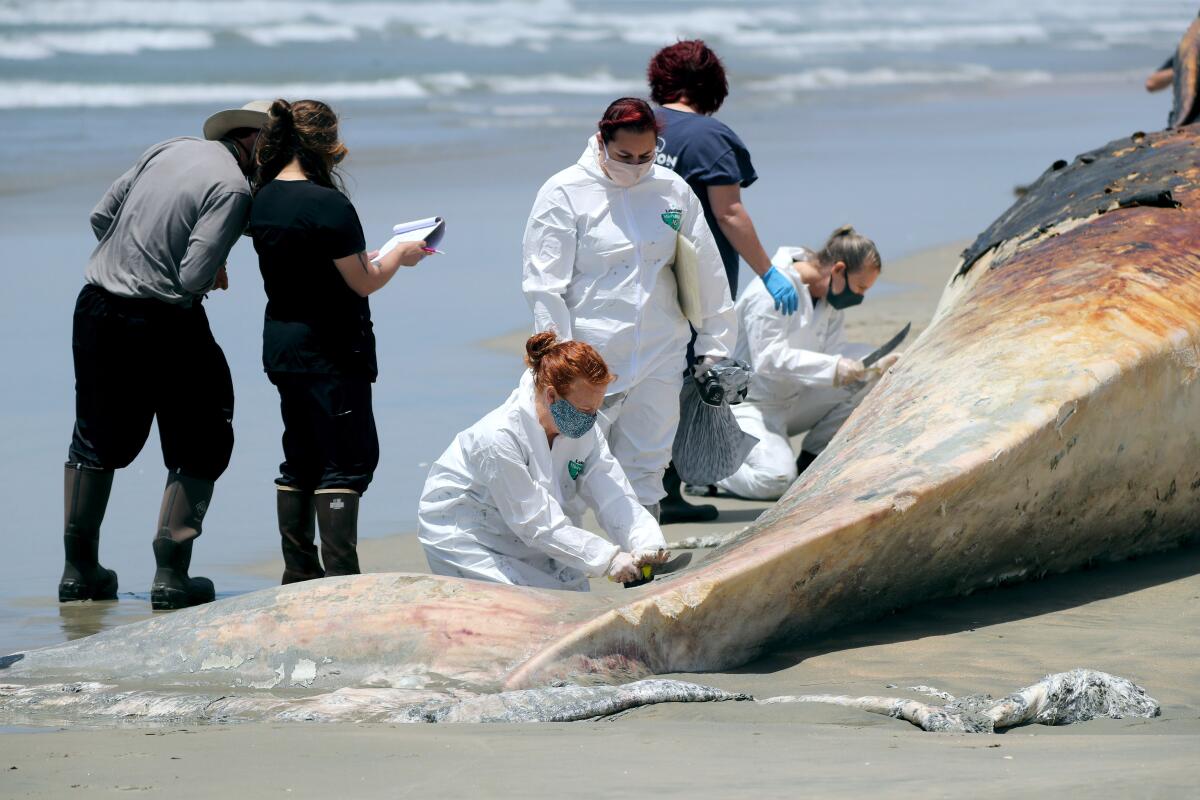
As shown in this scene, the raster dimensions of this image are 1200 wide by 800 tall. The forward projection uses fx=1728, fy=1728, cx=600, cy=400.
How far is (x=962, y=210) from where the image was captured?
16609 millimetres

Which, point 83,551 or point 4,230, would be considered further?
point 4,230

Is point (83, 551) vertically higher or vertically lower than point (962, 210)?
lower

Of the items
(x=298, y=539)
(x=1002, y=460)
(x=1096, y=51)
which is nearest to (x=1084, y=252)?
(x=1002, y=460)

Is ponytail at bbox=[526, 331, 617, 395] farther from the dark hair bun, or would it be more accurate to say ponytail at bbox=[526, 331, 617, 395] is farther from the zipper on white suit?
the zipper on white suit

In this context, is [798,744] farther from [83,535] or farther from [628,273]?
[83,535]

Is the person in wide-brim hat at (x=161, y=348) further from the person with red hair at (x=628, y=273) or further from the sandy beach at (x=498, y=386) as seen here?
the person with red hair at (x=628, y=273)

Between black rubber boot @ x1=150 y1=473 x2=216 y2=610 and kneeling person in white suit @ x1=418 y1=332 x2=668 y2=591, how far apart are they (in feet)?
3.47

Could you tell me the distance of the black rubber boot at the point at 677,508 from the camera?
784 centimetres

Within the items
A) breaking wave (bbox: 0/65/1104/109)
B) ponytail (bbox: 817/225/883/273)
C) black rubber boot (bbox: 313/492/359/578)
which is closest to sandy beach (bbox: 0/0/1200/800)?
breaking wave (bbox: 0/65/1104/109)

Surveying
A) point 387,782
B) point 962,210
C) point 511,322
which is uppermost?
point 962,210

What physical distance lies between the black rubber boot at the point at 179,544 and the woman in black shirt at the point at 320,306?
358 mm

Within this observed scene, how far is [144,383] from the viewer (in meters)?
6.46

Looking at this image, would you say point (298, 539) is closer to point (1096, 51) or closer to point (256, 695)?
point (256, 695)

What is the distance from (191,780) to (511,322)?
26.5 feet
